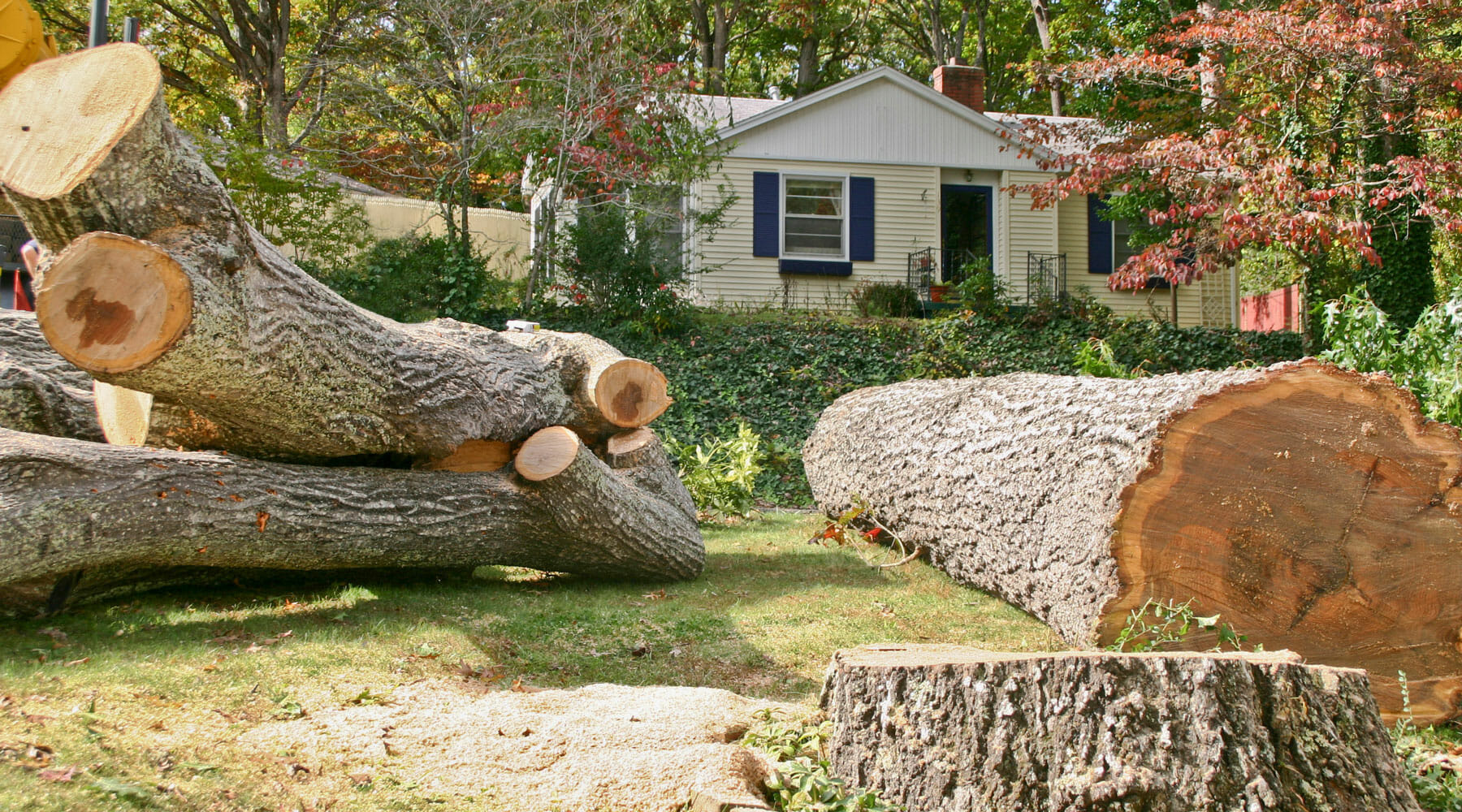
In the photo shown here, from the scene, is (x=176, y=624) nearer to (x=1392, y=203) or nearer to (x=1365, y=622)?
(x=1365, y=622)

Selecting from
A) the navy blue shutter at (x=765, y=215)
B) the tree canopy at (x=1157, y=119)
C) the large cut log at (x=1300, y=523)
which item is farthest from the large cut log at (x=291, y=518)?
the navy blue shutter at (x=765, y=215)

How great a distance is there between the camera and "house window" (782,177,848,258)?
16609 mm

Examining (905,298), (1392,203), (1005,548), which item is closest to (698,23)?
(905,298)

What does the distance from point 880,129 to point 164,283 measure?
14.6m

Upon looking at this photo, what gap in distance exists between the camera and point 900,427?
6605 millimetres

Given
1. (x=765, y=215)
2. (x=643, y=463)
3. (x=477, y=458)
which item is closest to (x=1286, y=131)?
(x=765, y=215)

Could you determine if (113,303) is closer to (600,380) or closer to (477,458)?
(477,458)

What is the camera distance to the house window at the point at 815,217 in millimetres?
16609

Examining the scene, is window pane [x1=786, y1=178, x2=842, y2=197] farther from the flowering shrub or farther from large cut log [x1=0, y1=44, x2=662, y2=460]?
large cut log [x1=0, y1=44, x2=662, y2=460]

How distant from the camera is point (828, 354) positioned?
12.6 m

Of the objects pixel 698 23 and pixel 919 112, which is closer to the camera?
pixel 919 112

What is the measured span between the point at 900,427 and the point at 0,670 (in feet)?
15.9

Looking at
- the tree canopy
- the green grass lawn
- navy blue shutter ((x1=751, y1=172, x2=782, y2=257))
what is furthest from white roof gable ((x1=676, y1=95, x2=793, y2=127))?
the green grass lawn

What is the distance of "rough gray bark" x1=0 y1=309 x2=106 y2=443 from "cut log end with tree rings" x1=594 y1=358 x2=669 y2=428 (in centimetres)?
256
